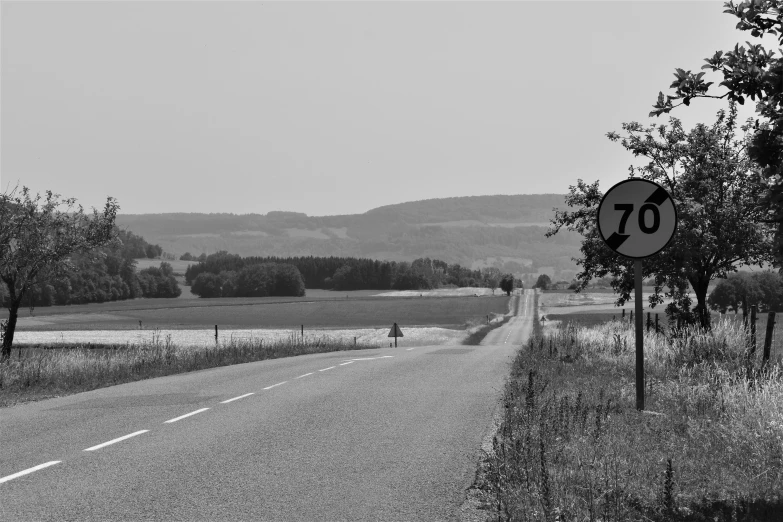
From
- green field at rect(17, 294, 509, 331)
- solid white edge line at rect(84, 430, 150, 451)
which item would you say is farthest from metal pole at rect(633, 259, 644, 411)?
green field at rect(17, 294, 509, 331)

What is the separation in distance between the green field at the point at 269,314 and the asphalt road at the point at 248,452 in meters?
84.1

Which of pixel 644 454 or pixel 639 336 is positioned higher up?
pixel 639 336

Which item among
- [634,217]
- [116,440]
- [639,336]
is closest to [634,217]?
[634,217]

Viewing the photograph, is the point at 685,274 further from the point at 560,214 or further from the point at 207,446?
the point at 207,446

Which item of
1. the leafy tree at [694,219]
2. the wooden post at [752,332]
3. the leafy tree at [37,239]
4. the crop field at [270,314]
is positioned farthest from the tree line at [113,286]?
the wooden post at [752,332]

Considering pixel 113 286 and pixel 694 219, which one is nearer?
pixel 694 219

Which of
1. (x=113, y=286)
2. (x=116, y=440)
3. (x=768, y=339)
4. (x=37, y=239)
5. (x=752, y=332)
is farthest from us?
(x=113, y=286)

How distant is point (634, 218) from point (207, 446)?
5.94 metres

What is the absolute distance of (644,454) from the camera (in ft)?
27.0

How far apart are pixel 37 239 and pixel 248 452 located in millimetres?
25540

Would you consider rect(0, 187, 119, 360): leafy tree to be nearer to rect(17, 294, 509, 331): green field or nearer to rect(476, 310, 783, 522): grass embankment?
rect(476, 310, 783, 522): grass embankment

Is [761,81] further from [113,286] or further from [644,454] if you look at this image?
[113,286]

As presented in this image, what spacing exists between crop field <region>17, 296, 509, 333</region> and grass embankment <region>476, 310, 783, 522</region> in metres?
87.4

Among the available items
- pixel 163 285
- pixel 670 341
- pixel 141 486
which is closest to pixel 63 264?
pixel 670 341
